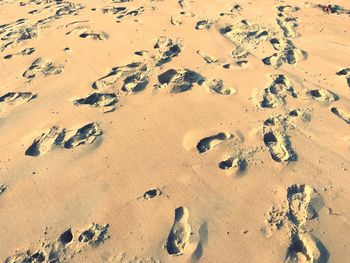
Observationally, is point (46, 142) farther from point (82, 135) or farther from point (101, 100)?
point (101, 100)

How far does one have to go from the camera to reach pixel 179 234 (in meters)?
2.79

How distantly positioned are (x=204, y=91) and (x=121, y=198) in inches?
60.0

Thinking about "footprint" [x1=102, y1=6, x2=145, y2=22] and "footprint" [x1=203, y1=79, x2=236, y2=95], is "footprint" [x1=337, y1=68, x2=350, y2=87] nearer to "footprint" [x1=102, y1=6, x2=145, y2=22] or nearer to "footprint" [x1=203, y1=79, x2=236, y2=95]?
"footprint" [x1=203, y1=79, x2=236, y2=95]

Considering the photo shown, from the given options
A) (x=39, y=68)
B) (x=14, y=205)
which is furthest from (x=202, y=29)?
(x=14, y=205)

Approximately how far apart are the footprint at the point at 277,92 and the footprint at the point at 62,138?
5.29ft

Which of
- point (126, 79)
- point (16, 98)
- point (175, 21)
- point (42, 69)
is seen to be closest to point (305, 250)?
point (126, 79)

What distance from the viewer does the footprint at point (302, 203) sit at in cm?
283

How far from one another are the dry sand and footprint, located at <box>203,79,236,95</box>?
19mm

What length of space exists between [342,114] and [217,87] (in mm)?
1212

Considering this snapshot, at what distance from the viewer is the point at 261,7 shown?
5715 millimetres

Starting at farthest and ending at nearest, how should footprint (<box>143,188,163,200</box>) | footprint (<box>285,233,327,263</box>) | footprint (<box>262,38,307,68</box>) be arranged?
1. footprint (<box>262,38,307,68</box>)
2. footprint (<box>143,188,163,200</box>)
3. footprint (<box>285,233,327,263</box>)

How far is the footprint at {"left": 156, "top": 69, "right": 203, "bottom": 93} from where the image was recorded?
4109 millimetres

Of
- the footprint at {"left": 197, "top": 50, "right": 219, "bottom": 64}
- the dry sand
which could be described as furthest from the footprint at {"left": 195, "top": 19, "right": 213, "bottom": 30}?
the footprint at {"left": 197, "top": 50, "right": 219, "bottom": 64}

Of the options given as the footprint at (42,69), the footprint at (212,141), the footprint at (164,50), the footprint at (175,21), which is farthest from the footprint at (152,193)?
the footprint at (175,21)
